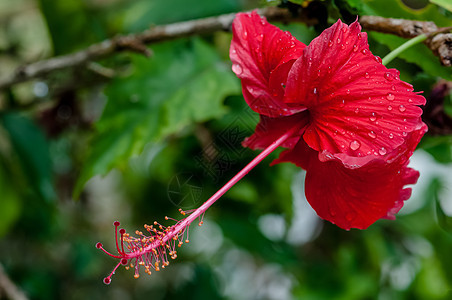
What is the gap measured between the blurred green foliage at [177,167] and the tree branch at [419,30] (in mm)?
29

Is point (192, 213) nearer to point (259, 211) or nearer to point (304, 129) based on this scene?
point (304, 129)

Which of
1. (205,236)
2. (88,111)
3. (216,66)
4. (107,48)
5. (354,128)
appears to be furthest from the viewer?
(205,236)

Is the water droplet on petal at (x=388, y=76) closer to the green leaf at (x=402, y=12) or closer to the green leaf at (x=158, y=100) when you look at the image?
the green leaf at (x=402, y=12)

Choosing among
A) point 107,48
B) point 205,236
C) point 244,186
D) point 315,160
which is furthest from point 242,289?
point 315,160

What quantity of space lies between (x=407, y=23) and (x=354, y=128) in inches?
7.3

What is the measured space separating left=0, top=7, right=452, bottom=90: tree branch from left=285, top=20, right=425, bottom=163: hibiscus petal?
4.6 inches

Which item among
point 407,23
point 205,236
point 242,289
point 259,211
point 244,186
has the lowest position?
point 242,289

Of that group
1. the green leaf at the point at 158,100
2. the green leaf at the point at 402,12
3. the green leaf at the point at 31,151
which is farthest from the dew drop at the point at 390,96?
the green leaf at the point at 31,151

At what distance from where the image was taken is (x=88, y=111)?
1.52 metres

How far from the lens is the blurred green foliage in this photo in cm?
79

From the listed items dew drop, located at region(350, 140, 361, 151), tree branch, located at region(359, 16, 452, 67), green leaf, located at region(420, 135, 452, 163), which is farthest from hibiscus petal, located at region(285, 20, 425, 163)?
green leaf, located at region(420, 135, 452, 163)

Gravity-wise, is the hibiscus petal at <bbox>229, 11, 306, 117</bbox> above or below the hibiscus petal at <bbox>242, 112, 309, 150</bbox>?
above

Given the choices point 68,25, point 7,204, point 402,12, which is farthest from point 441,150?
point 7,204

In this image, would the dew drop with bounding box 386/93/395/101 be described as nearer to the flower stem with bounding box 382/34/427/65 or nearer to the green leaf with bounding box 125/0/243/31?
the flower stem with bounding box 382/34/427/65
